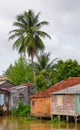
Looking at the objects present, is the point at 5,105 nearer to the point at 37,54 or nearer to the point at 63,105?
the point at 37,54

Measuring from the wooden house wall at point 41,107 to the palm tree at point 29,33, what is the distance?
748cm

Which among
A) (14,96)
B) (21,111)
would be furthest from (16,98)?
(21,111)

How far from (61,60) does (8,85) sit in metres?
8.16

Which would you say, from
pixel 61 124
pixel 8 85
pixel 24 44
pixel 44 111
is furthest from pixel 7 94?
pixel 61 124

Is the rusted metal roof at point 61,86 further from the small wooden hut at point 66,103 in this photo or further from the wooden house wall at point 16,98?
the wooden house wall at point 16,98

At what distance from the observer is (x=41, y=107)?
42562mm

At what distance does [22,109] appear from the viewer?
49.9m

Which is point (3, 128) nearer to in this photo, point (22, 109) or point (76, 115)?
point (76, 115)

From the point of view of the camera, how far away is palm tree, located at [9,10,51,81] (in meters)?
49.5

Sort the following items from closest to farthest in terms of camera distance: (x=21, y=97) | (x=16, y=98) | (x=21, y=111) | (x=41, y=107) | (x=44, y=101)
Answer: (x=44, y=101)
(x=41, y=107)
(x=21, y=111)
(x=21, y=97)
(x=16, y=98)

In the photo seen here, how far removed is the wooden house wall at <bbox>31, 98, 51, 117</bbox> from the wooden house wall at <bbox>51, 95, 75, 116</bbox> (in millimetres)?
1864

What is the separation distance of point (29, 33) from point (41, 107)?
10.9 meters

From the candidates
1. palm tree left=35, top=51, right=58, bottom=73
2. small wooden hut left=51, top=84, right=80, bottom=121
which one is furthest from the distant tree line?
→ small wooden hut left=51, top=84, right=80, bottom=121

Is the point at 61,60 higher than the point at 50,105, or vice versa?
the point at 61,60
